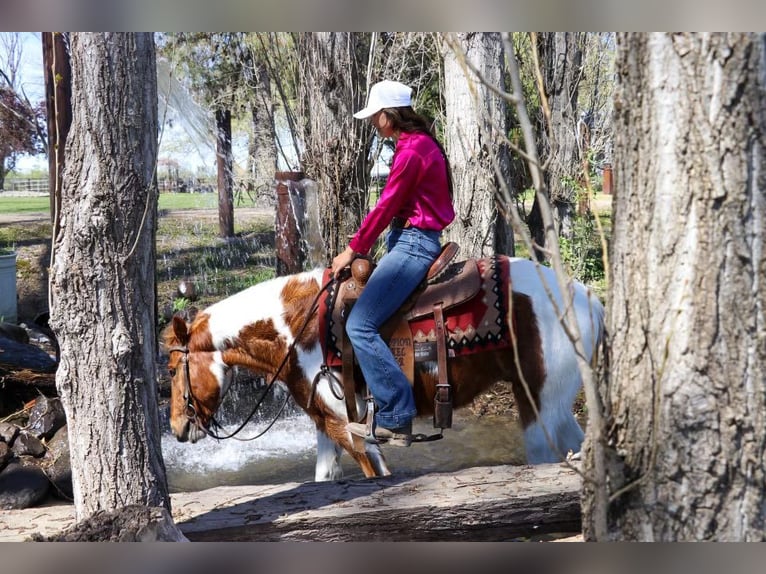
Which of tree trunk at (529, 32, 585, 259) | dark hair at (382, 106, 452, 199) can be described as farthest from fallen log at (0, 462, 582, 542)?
tree trunk at (529, 32, 585, 259)

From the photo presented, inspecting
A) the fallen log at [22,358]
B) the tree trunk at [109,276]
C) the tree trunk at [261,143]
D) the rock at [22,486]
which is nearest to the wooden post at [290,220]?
the tree trunk at [261,143]

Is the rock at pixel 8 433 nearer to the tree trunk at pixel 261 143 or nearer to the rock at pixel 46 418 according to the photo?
the rock at pixel 46 418

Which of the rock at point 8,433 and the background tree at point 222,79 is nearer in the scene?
the rock at point 8,433

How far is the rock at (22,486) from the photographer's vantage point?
4383 millimetres

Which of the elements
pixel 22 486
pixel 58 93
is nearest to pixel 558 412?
pixel 58 93

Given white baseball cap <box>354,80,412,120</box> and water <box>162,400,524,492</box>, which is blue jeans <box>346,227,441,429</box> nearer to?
white baseball cap <box>354,80,412,120</box>

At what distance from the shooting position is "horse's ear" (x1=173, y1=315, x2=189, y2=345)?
409 cm

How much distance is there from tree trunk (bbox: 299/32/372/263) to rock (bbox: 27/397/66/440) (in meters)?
2.30

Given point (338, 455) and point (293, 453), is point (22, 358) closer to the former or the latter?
point (293, 453)

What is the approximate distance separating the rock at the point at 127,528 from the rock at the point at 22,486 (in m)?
1.52

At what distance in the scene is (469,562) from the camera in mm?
3049
